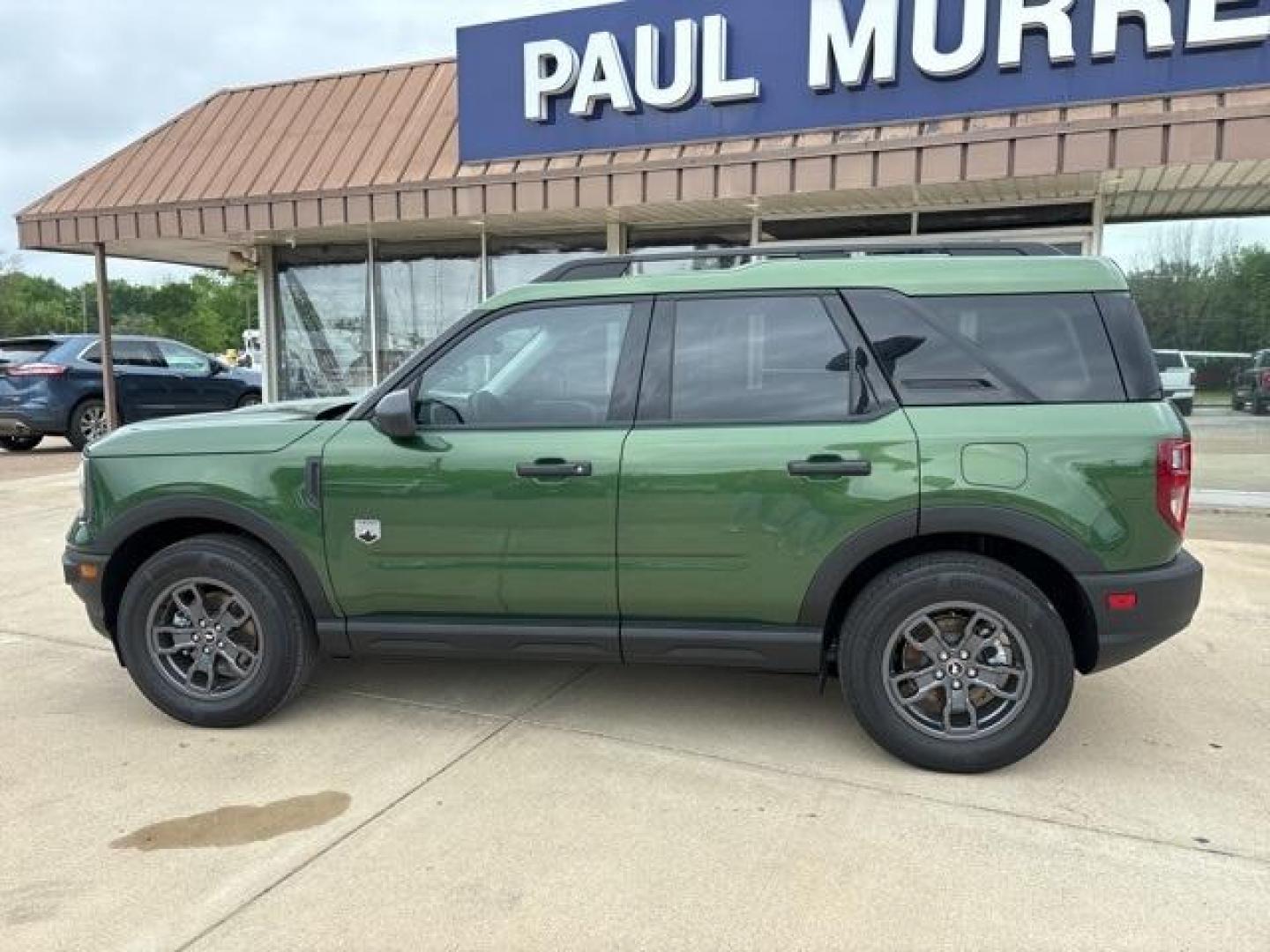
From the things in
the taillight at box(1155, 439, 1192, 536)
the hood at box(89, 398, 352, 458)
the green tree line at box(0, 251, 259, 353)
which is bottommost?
the taillight at box(1155, 439, 1192, 536)

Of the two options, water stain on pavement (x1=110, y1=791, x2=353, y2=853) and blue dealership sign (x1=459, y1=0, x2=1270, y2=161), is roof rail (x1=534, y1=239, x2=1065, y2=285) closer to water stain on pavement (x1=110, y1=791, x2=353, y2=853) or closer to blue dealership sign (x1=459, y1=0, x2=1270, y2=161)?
water stain on pavement (x1=110, y1=791, x2=353, y2=853)

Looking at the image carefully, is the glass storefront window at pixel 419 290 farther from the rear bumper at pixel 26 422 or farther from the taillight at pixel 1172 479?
the taillight at pixel 1172 479

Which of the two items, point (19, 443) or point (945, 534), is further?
point (19, 443)

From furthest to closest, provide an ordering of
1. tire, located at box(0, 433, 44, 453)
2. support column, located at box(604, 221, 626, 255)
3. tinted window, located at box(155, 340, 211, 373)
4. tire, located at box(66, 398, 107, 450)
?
tire, located at box(0, 433, 44, 453)
tinted window, located at box(155, 340, 211, 373)
tire, located at box(66, 398, 107, 450)
support column, located at box(604, 221, 626, 255)

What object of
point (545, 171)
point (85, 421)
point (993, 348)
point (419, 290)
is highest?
point (545, 171)

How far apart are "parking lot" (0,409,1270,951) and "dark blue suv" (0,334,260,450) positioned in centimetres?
983

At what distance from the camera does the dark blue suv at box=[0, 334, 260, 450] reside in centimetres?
1280

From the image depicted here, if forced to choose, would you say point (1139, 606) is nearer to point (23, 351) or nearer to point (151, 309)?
point (23, 351)

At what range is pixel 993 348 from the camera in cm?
329

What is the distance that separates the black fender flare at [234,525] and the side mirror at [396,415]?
0.61 m

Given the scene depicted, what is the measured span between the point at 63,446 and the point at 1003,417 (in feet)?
51.3

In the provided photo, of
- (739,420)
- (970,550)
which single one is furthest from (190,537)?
(970,550)

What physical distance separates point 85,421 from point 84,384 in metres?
0.51

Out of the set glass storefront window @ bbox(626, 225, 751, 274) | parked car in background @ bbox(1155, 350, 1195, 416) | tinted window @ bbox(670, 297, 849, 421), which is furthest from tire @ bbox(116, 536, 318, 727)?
parked car in background @ bbox(1155, 350, 1195, 416)
